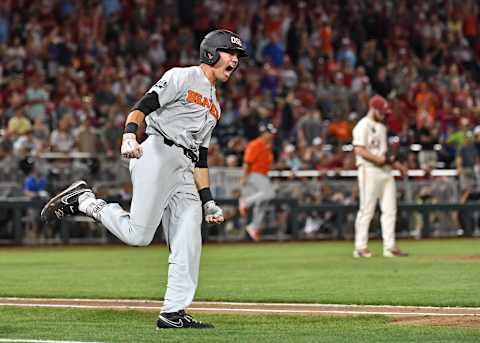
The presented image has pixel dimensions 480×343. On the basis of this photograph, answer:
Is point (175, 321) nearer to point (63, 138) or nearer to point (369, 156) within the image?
point (369, 156)

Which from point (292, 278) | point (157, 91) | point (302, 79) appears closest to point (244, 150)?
point (302, 79)

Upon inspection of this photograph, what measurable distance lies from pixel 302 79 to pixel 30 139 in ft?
28.0

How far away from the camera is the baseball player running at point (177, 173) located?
901cm

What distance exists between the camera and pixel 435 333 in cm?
883

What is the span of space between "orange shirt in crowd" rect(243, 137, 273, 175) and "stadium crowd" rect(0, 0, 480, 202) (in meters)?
1.34

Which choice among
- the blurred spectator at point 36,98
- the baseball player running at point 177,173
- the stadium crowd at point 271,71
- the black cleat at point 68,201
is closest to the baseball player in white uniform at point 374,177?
the stadium crowd at point 271,71

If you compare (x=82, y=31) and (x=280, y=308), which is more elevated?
(x=82, y=31)

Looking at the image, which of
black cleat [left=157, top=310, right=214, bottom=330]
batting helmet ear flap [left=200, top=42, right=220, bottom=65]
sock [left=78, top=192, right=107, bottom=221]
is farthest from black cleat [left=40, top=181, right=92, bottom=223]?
batting helmet ear flap [left=200, top=42, right=220, bottom=65]

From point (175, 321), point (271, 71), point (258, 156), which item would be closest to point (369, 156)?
point (258, 156)

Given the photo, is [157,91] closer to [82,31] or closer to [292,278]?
[292,278]

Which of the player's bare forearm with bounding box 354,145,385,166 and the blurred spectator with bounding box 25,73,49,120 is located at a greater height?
the blurred spectator with bounding box 25,73,49,120

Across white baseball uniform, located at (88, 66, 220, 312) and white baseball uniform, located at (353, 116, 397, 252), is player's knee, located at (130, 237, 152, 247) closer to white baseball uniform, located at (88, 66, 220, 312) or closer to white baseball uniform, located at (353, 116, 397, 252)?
white baseball uniform, located at (88, 66, 220, 312)

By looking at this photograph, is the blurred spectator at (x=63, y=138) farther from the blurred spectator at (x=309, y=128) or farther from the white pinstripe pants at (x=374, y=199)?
the white pinstripe pants at (x=374, y=199)

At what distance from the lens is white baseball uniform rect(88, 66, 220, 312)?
355 inches
